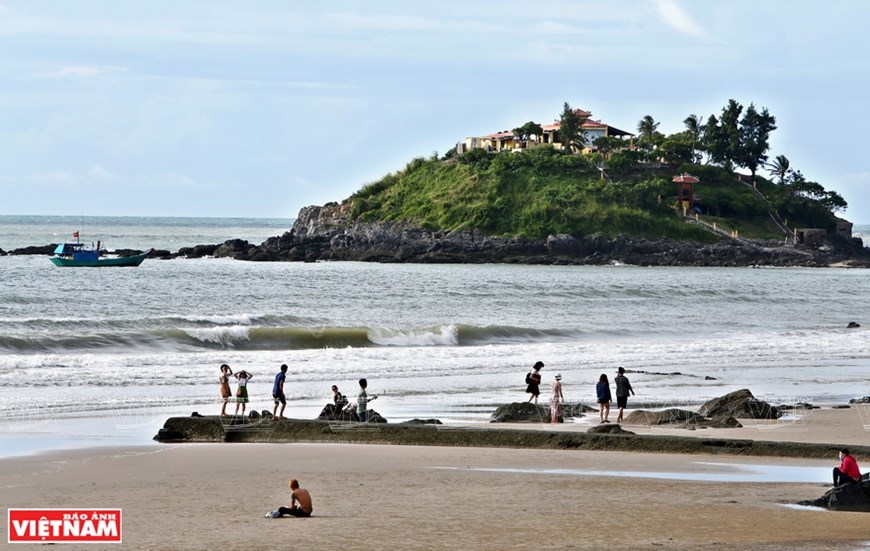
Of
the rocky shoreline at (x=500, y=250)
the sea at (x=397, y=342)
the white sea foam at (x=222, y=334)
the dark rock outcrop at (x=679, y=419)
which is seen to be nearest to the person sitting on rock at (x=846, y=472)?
the dark rock outcrop at (x=679, y=419)

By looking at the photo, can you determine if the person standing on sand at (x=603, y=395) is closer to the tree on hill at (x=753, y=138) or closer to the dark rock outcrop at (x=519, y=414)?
the dark rock outcrop at (x=519, y=414)

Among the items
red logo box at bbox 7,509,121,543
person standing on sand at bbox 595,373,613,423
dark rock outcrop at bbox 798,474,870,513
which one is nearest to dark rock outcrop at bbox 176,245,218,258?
person standing on sand at bbox 595,373,613,423

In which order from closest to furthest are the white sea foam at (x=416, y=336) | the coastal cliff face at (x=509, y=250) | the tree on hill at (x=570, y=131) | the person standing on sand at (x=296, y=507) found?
the person standing on sand at (x=296, y=507), the white sea foam at (x=416, y=336), the coastal cliff face at (x=509, y=250), the tree on hill at (x=570, y=131)

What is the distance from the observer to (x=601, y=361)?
34656mm

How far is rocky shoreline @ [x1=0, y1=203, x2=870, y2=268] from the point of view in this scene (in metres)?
110

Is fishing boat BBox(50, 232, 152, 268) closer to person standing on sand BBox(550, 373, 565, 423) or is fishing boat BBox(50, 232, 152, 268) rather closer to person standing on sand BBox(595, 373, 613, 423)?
person standing on sand BBox(550, 373, 565, 423)

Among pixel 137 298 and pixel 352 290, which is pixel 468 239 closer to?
pixel 352 290

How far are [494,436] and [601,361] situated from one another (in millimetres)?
16730

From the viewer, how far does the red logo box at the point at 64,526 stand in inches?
464

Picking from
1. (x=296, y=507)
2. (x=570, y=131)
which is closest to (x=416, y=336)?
(x=296, y=507)

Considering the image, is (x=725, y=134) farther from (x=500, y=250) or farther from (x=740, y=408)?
(x=740, y=408)

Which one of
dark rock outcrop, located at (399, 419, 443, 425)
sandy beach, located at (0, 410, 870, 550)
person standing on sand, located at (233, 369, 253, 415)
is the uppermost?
person standing on sand, located at (233, 369, 253, 415)

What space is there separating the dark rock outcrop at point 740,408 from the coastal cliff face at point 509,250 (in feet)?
282

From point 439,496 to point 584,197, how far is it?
4226 inches
